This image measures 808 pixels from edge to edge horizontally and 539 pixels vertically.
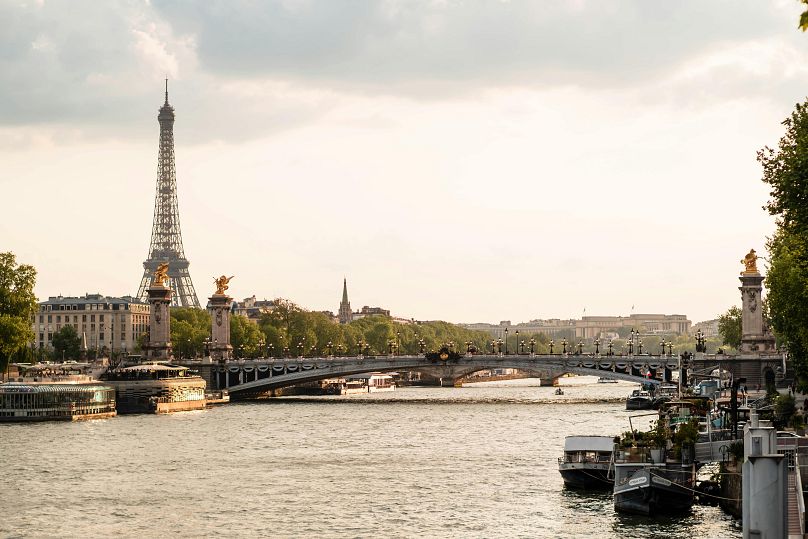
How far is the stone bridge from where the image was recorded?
111m

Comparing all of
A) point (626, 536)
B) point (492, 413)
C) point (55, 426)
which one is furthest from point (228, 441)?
point (626, 536)

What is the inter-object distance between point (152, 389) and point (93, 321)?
93.2 metres

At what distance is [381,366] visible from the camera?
115938 mm

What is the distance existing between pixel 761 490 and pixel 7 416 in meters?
66.6

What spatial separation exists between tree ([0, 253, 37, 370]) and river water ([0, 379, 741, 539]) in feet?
33.4

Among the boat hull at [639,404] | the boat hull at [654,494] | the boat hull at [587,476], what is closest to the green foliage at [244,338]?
the boat hull at [639,404]

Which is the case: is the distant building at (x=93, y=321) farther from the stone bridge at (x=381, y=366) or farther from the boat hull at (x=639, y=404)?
the boat hull at (x=639, y=404)

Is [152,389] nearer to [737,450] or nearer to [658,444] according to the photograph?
[658,444]

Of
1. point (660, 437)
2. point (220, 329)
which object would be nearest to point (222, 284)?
point (220, 329)

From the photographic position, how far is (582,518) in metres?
42.7

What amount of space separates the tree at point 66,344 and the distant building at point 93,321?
3928 cm

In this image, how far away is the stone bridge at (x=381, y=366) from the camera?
364 ft

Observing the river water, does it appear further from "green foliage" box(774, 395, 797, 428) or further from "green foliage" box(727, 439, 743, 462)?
"green foliage" box(774, 395, 797, 428)

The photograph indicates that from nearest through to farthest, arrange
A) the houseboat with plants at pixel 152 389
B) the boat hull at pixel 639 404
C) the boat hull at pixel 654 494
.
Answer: the boat hull at pixel 654 494
the boat hull at pixel 639 404
the houseboat with plants at pixel 152 389
